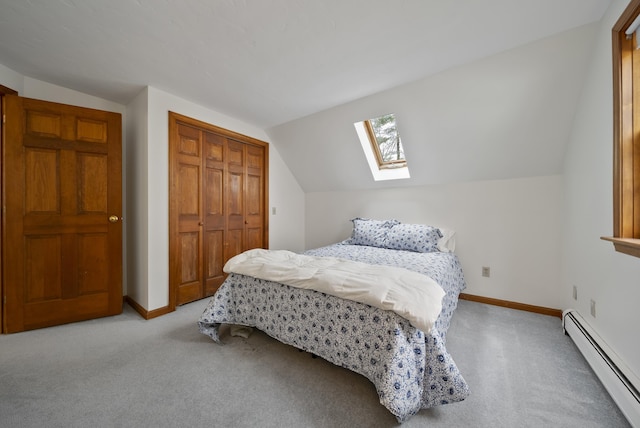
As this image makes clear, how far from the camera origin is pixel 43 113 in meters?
2.12

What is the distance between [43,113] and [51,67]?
395mm

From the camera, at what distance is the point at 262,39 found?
1696mm

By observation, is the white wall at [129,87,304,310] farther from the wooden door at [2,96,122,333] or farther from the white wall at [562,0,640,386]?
the white wall at [562,0,640,386]

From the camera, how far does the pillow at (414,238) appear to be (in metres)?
2.67

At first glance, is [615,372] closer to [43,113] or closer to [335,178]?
[335,178]

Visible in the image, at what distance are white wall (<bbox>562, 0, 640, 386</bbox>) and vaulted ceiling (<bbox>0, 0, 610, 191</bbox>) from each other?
17cm

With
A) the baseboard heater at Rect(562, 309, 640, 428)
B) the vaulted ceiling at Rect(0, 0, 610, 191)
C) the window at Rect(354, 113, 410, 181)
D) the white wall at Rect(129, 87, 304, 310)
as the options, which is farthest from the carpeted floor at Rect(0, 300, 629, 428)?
the window at Rect(354, 113, 410, 181)

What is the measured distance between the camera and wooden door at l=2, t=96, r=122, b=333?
2021 millimetres

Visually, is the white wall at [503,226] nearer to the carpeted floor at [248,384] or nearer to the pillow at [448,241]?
the pillow at [448,241]

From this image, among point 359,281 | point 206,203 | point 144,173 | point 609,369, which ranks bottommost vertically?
point 609,369

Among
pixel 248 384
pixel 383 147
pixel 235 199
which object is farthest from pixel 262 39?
pixel 248 384

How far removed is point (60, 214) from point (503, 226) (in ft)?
14.4

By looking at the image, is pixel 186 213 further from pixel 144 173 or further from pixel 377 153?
pixel 377 153

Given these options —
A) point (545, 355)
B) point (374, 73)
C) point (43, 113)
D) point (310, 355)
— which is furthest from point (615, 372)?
point (43, 113)
